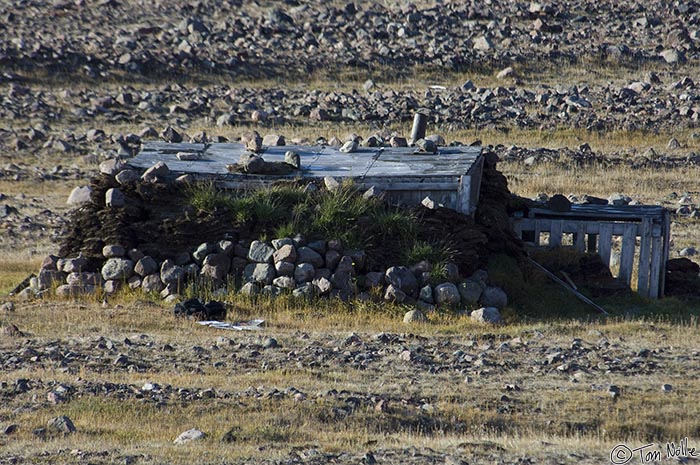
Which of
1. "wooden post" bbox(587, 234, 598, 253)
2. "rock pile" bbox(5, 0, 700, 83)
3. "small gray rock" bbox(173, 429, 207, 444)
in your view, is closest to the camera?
"small gray rock" bbox(173, 429, 207, 444)

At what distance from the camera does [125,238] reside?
54.1ft

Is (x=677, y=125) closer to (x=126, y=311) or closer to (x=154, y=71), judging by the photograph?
(x=154, y=71)

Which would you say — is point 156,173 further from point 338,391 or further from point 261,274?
point 338,391

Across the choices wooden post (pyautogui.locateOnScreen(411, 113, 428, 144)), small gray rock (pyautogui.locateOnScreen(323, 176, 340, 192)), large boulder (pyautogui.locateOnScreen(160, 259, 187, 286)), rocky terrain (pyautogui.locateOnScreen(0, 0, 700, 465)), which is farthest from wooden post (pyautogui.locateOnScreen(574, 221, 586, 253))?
large boulder (pyautogui.locateOnScreen(160, 259, 187, 286))

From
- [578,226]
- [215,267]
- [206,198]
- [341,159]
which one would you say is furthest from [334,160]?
[578,226]

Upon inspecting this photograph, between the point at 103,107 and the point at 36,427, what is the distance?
25.1m

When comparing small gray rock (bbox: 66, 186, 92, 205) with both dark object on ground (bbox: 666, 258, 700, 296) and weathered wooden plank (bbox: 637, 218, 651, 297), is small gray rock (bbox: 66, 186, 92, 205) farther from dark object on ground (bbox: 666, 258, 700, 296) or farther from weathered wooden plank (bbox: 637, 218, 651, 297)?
dark object on ground (bbox: 666, 258, 700, 296)

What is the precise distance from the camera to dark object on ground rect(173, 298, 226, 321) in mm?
15258

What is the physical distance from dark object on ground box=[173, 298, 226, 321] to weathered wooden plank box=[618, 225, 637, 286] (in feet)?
18.7

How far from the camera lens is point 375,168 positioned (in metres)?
17.5

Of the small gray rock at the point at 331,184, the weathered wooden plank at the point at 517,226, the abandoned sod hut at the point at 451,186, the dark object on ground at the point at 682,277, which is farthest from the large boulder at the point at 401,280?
the dark object on ground at the point at 682,277

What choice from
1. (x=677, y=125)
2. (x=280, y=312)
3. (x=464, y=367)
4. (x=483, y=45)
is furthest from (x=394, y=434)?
(x=483, y=45)

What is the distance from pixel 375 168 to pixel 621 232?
3.58 m

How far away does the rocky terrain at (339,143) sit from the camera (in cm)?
1075
